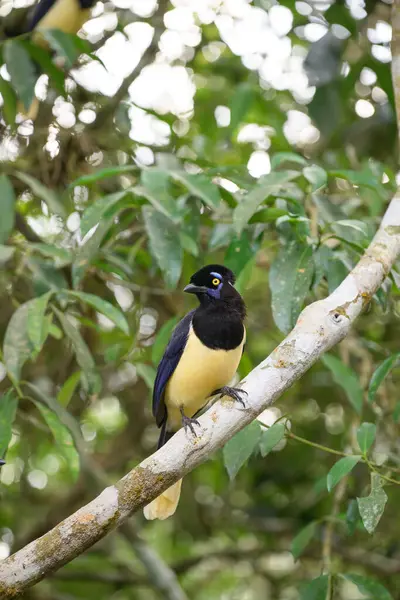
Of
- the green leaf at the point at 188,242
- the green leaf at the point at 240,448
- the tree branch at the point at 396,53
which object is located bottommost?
the green leaf at the point at 240,448

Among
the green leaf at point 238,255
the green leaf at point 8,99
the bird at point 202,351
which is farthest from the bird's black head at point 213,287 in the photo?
the green leaf at point 8,99

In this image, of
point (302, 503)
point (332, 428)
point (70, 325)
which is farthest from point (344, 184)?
point (70, 325)

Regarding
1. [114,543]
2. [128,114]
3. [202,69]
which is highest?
[128,114]

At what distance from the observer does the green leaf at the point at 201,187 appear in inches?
148

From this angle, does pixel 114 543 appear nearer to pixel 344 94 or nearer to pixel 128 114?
pixel 128 114

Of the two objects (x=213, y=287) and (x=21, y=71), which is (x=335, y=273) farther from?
(x=21, y=71)

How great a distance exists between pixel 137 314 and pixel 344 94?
1674 millimetres

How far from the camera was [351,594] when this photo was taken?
22.1 ft

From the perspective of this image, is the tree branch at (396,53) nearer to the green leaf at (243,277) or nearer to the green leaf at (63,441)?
the green leaf at (243,277)

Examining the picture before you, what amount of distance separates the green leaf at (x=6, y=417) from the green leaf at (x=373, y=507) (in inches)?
53.9

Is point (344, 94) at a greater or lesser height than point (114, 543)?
greater

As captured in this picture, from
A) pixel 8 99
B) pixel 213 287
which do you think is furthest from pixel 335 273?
pixel 8 99

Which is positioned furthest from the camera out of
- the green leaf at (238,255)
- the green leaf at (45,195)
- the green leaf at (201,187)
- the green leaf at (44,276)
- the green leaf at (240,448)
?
the green leaf at (45,195)

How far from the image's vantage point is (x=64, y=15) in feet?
16.5
